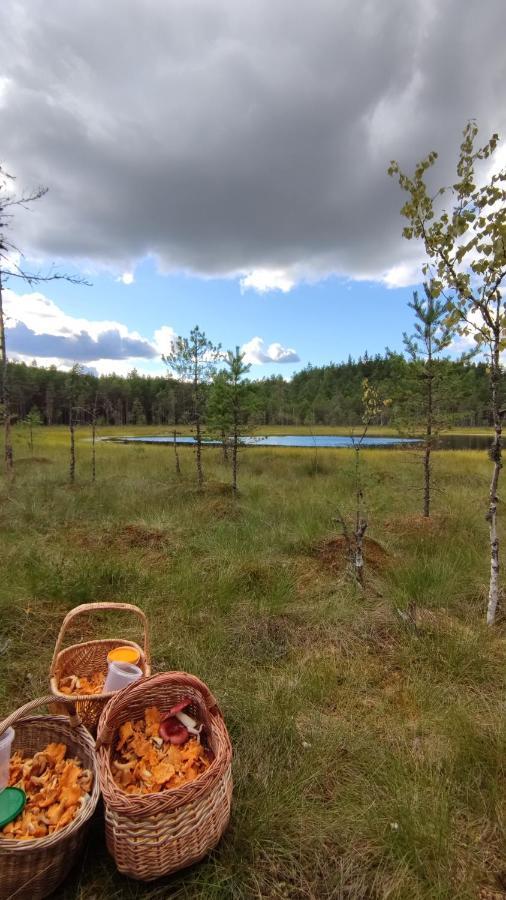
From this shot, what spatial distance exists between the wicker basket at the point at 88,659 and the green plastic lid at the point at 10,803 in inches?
19.0

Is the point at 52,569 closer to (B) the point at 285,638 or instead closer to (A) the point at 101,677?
(A) the point at 101,677

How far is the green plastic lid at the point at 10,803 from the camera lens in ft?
5.90

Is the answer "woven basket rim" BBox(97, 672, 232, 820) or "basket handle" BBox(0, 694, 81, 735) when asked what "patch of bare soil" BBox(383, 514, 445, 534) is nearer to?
"woven basket rim" BBox(97, 672, 232, 820)

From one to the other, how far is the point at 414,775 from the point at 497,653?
1.79 meters

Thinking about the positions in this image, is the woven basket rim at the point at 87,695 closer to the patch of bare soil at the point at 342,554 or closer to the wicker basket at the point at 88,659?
the wicker basket at the point at 88,659

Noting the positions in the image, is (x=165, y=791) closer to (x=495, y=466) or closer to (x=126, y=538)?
(x=495, y=466)

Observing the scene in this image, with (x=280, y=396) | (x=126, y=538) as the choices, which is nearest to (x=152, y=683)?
(x=126, y=538)

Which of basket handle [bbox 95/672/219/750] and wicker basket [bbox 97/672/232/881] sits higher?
basket handle [bbox 95/672/219/750]

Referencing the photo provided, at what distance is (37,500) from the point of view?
9516 millimetres

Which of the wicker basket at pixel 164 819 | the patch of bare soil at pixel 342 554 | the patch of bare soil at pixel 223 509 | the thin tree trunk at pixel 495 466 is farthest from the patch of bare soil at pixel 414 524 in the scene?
the wicker basket at pixel 164 819

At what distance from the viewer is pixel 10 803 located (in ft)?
6.10

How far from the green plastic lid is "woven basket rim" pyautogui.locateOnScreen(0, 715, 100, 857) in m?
0.12

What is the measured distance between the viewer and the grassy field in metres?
1.88

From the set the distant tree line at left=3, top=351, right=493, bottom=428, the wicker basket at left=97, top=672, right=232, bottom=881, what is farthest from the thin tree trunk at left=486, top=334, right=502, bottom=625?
the wicker basket at left=97, top=672, right=232, bottom=881
